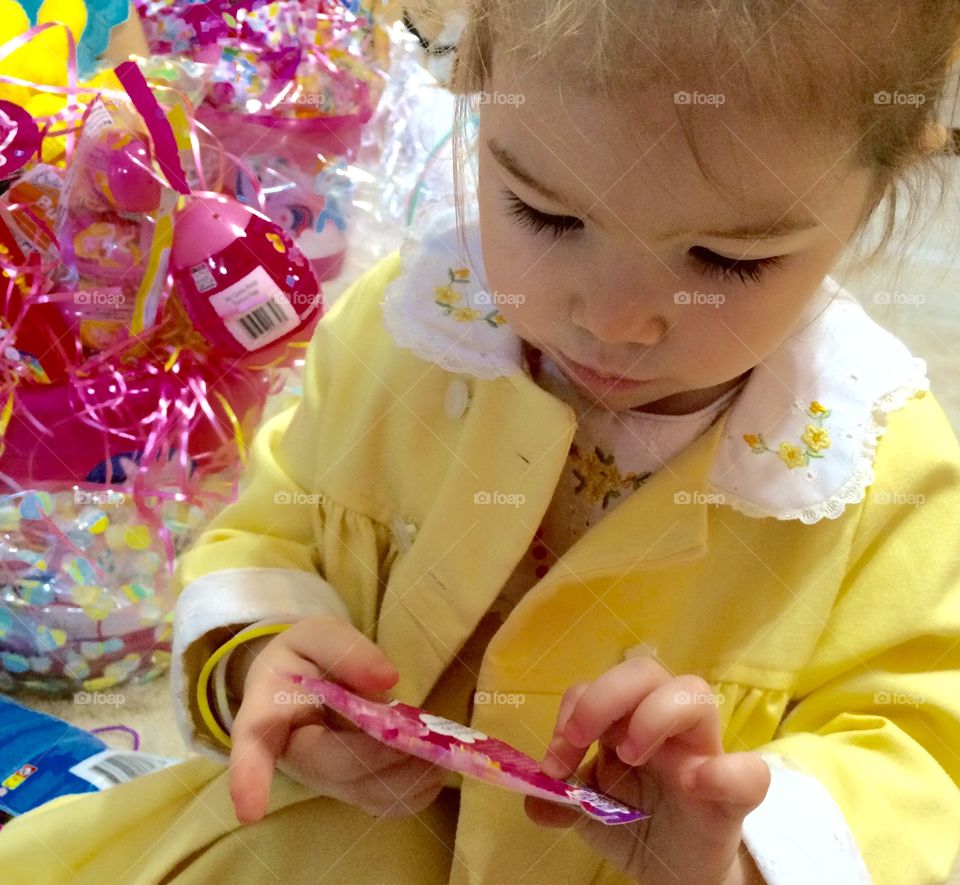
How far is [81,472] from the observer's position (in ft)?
3.01

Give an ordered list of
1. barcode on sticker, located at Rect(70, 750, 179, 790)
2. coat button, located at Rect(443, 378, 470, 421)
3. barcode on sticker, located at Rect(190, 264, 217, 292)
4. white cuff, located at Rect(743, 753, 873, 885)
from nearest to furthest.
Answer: white cuff, located at Rect(743, 753, 873, 885), coat button, located at Rect(443, 378, 470, 421), barcode on sticker, located at Rect(70, 750, 179, 790), barcode on sticker, located at Rect(190, 264, 217, 292)

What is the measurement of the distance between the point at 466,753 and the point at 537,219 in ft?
0.76

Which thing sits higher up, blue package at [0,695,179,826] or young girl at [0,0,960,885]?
young girl at [0,0,960,885]

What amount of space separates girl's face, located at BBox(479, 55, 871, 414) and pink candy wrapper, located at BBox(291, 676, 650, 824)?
18cm

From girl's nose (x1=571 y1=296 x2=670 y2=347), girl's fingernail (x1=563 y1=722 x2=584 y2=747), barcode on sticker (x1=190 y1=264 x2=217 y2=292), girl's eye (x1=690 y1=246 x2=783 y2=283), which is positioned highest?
girl's eye (x1=690 y1=246 x2=783 y2=283)

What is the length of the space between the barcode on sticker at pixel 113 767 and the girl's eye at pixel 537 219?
1.64ft

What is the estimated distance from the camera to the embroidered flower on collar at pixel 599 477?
0.59 metres

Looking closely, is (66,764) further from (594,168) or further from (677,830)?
(594,168)

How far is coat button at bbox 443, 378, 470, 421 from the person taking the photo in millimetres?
603

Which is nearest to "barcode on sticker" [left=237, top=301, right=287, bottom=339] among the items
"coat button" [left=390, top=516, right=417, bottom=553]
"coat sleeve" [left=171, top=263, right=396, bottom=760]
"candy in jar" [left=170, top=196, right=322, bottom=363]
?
"candy in jar" [left=170, top=196, right=322, bottom=363]

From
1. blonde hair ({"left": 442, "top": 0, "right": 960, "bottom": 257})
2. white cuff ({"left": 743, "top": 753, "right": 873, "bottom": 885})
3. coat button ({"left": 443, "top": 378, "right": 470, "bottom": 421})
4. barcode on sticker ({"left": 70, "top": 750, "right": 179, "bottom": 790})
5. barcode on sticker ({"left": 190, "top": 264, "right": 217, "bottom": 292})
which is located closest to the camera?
blonde hair ({"left": 442, "top": 0, "right": 960, "bottom": 257})

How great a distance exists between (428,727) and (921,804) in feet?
0.88

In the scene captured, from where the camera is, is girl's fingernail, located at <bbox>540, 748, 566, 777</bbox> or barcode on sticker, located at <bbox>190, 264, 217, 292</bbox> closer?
girl's fingernail, located at <bbox>540, 748, 566, 777</bbox>

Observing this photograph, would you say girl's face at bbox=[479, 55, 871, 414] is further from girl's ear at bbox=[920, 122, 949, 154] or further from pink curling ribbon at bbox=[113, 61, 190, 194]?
pink curling ribbon at bbox=[113, 61, 190, 194]
